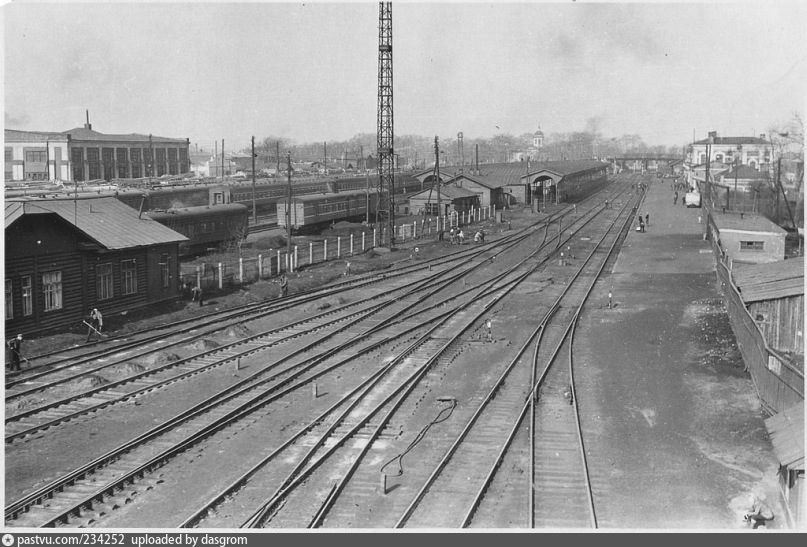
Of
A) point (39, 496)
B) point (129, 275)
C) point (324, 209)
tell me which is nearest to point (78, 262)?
point (129, 275)

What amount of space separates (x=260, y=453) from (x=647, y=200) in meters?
85.0

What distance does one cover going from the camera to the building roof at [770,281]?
21578 mm

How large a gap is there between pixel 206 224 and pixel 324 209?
13.6 metres

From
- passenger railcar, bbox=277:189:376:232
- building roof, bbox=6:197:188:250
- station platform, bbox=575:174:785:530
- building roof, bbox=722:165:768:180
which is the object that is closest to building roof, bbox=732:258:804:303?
station platform, bbox=575:174:785:530

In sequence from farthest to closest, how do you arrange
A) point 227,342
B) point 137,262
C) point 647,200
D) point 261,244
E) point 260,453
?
point 647,200 → point 261,244 → point 137,262 → point 227,342 → point 260,453

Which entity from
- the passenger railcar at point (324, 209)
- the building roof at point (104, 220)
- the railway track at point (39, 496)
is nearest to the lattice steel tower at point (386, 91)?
the passenger railcar at point (324, 209)

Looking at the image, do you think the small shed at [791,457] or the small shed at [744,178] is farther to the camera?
the small shed at [744,178]

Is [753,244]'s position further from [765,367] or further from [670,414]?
[670,414]

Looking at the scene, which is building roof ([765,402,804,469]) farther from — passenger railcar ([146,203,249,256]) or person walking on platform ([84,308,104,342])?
passenger railcar ([146,203,249,256])

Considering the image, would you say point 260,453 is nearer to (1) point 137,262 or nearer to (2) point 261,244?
(1) point 137,262

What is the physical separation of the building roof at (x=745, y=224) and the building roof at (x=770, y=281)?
42.5ft

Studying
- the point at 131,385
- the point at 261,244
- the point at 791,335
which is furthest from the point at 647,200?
the point at 131,385

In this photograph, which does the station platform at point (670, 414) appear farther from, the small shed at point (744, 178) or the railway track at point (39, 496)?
the small shed at point (744, 178)
